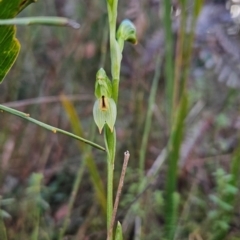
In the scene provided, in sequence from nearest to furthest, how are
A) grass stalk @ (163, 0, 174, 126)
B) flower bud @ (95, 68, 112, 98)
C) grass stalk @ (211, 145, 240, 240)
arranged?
flower bud @ (95, 68, 112, 98) < grass stalk @ (211, 145, 240, 240) < grass stalk @ (163, 0, 174, 126)

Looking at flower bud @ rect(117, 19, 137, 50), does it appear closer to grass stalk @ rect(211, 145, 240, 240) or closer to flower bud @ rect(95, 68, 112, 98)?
flower bud @ rect(95, 68, 112, 98)

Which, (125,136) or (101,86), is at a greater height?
(125,136)

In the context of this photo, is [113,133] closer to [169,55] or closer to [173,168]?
[173,168]

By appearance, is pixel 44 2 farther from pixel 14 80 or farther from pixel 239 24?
pixel 239 24

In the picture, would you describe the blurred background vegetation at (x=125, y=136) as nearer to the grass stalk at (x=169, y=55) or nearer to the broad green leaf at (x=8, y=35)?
the grass stalk at (x=169, y=55)

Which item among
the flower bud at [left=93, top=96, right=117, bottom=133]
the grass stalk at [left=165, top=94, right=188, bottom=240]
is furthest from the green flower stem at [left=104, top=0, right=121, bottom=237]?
the grass stalk at [left=165, top=94, right=188, bottom=240]

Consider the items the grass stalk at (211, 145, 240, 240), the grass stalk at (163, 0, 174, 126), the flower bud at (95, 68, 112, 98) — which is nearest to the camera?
the flower bud at (95, 68, 112, 98)

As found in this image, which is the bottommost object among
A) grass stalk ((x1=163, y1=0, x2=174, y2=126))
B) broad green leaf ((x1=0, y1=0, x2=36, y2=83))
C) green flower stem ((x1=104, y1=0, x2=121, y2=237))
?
green flower stem ((x1=104, y1=0, x2=121, y2=237))

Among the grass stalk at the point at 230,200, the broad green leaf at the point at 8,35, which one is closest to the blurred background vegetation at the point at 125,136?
the grass stalk at the point at 230,200

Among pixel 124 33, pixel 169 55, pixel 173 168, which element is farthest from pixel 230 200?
pixel 124 33
